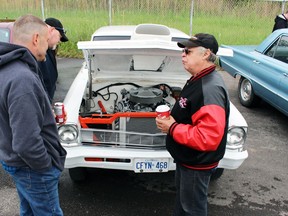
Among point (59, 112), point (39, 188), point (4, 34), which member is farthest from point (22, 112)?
point (4, 34)

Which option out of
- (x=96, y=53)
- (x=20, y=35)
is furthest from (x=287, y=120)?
(x=20, y=35)

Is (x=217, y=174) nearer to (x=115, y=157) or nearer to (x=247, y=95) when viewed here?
(x=115, y=157)

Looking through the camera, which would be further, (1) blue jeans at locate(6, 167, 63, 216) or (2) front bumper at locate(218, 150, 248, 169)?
(2) front bumper at locate(218, 150, 248, 169)

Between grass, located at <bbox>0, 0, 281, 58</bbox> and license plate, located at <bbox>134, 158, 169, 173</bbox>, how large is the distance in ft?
27.7

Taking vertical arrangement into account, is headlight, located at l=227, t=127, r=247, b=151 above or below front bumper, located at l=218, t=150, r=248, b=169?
above

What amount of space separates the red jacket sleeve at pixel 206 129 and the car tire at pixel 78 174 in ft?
5.22

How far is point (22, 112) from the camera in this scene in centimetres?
171

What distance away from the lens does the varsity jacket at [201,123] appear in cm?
205

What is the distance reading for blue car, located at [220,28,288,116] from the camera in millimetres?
4902

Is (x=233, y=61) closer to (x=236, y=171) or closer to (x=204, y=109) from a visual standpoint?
(x=236, y=171)

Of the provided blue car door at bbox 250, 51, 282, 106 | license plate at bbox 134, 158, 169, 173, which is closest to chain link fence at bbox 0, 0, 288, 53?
blue car door at bbox 250, 51, 282, 106

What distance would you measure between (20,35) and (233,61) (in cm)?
515

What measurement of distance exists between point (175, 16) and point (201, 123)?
31.7ft

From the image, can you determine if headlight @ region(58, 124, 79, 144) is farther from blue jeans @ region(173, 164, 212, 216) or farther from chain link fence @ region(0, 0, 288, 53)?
chain link fence @ region(0, 0, 288, 53)
